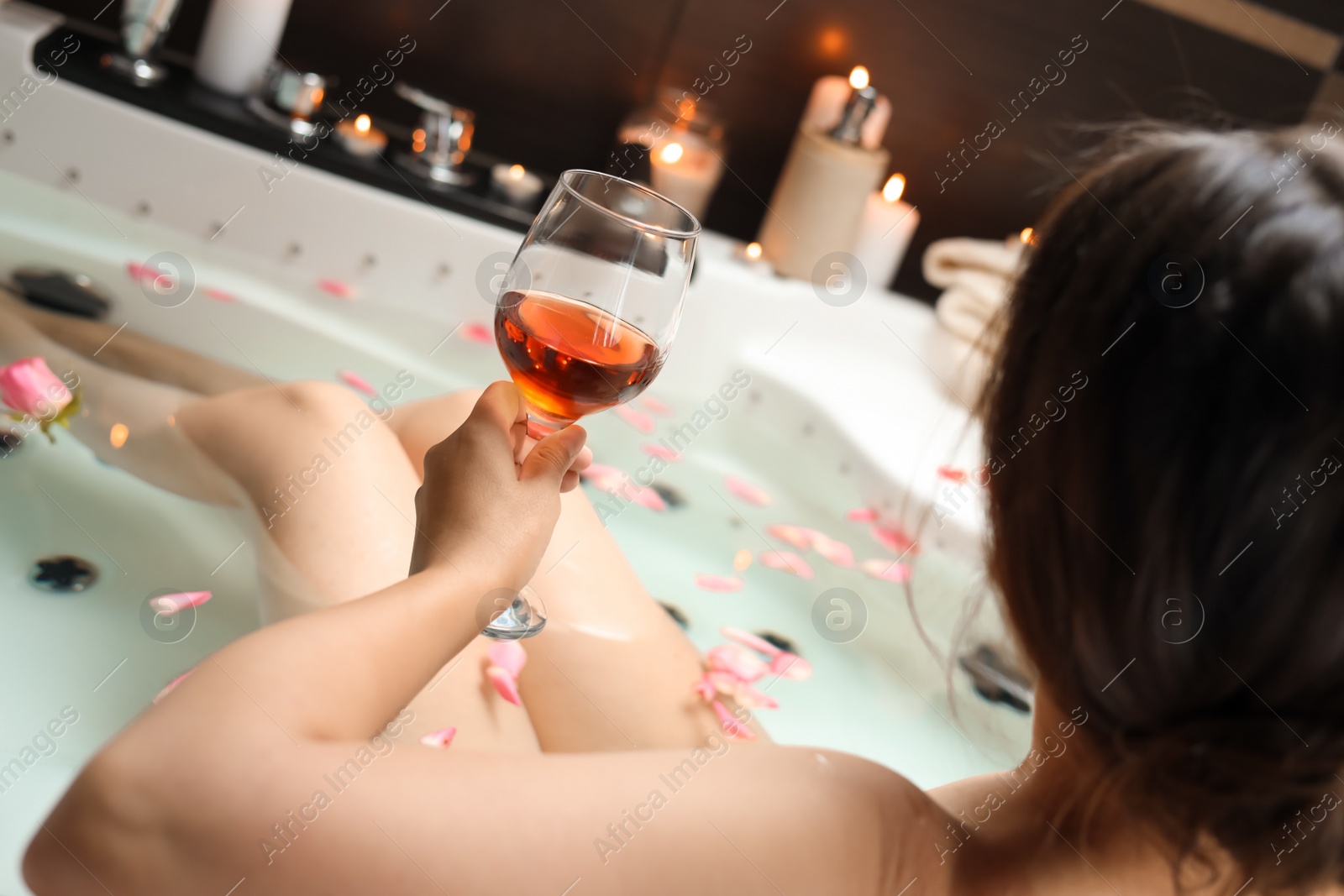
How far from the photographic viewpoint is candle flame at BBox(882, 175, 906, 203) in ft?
6.78

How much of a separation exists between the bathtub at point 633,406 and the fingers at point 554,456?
38 cm

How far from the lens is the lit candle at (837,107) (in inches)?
78.9

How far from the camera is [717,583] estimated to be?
128 cm

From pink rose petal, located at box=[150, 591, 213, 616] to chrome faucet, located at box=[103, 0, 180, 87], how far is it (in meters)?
1.03

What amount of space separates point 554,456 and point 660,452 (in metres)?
0.92

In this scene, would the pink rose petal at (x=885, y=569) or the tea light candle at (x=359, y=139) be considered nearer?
the pink rose petal at (x=885, y=569)

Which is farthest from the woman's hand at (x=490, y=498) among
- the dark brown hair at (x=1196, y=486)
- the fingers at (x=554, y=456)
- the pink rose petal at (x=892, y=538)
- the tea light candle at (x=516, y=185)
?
the tea light candle at (x=516, y=185)

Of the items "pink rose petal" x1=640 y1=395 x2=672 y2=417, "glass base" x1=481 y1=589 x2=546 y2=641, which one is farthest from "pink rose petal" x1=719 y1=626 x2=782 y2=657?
"pink rose petal" x1=640 y1=395 x2=672 y2=417

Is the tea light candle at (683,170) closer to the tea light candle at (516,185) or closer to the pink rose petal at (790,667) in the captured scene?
the tea light candle at (516,185)

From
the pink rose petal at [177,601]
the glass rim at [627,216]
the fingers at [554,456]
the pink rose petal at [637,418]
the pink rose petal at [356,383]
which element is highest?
the glass rim at [627,216]

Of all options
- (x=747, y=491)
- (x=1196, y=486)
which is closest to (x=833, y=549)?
(x=747, y=491)

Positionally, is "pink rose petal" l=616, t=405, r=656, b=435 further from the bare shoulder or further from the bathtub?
the bare shoulder

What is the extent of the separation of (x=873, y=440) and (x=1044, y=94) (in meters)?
1.04

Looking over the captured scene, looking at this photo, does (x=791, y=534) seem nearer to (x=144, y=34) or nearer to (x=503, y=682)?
(x=503, y=682)
